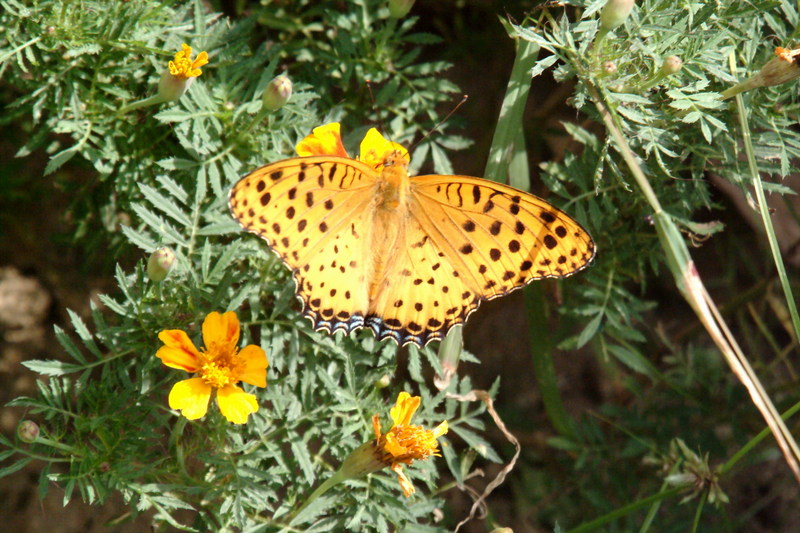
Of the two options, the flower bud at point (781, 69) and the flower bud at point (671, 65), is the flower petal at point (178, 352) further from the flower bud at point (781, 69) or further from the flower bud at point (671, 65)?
the flower bud at point (781, 69)

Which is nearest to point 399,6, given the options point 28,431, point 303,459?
point 303,459

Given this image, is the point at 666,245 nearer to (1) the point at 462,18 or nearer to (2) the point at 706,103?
(2) the point at 706,103

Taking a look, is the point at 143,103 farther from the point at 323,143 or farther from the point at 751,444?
the point at 751,444

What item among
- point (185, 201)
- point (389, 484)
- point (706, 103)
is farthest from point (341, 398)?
point (706, 103)

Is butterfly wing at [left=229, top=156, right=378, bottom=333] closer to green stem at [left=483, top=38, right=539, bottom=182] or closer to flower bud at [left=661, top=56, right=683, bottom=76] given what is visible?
green stem at [left=483, top=38, right=539, bottom=182]

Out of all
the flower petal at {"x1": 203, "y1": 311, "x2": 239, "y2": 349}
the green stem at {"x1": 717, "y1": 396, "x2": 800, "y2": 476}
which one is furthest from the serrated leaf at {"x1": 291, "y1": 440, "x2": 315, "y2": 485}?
the green stem at {"x1": 717, "y1": 396, "x2": 800, "y2": 476}
